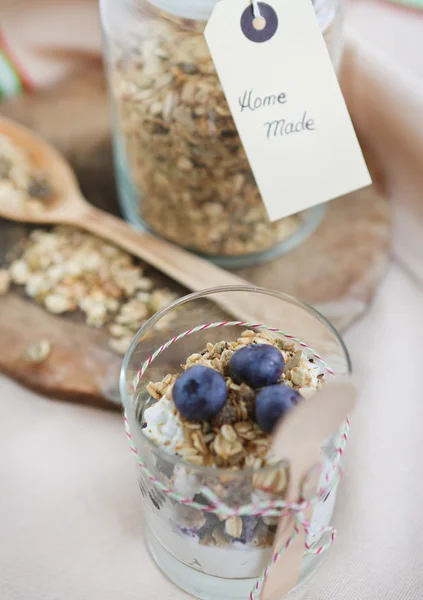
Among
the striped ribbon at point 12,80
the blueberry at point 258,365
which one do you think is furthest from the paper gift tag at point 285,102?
the striped ribbon at point 12,80

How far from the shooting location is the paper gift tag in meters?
0.68

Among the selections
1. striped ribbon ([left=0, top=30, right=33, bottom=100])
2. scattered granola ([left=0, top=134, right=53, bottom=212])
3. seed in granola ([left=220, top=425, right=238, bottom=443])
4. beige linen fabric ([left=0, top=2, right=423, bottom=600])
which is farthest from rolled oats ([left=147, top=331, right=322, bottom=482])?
striped ribbon ([left=0, top=30, right=33, bottom=100])

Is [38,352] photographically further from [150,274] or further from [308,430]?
[308,430]

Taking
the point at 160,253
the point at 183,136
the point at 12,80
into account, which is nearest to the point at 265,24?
the point at 183,136

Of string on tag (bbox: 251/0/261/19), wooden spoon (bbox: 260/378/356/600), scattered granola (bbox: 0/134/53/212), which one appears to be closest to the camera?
wooden spoon (bbox: 260/378/356/600)

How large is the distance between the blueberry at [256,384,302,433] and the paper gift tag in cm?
30

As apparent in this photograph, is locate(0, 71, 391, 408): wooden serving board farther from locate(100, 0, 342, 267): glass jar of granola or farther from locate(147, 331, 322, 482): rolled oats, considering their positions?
locate(147, 331, 322, 482): rolled oats

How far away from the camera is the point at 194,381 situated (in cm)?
53

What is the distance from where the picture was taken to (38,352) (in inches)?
31.7

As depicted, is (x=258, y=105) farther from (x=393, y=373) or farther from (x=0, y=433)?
(x=0, y=433)

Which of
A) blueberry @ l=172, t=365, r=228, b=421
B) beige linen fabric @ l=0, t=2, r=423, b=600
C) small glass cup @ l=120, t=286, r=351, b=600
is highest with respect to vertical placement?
blueberry @ l=172, t=365, r=228, b=421

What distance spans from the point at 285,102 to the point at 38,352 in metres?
0.40

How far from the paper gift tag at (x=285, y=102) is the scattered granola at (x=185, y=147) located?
5 centimetres

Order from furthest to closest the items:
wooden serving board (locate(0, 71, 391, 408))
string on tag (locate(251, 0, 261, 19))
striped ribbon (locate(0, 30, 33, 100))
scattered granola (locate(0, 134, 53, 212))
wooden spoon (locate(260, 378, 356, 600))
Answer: striped ribbon (locate(0, 30, 33, 100)), scattered granola (locate(0, 134, 53, 212)), wooden serving board (locate(0, 71, 391, 408)), string on tag (locate(251, 0, 261, 19)), wooden spoon (locate(260, 378, 356, 600))
